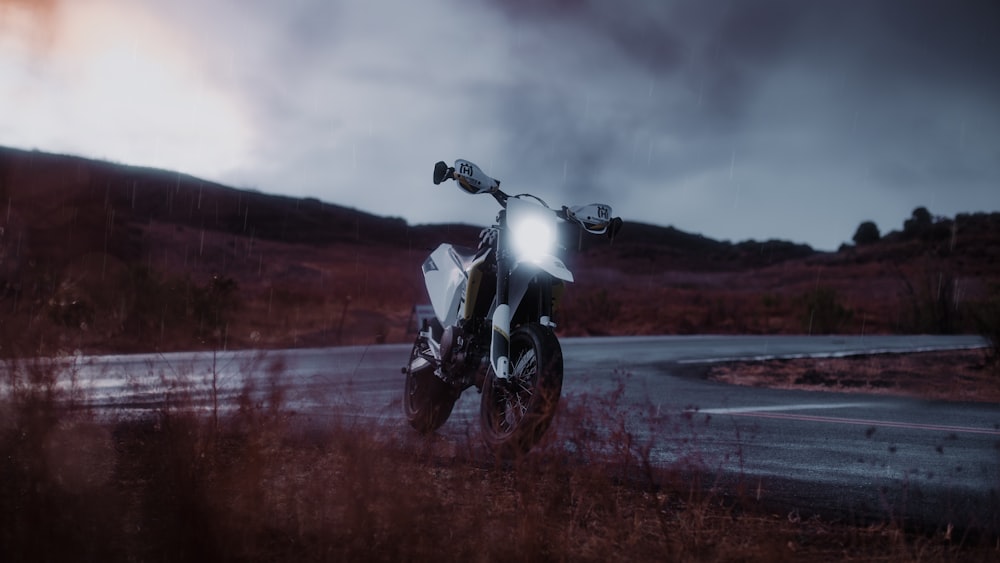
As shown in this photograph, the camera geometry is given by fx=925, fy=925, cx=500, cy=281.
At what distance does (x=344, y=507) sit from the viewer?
4402mm

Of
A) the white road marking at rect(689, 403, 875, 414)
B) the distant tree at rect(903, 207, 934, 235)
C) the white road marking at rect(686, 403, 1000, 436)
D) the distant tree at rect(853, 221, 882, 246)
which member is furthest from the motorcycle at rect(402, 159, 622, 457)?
the distant tree at rect(853, 221, 882, 246)

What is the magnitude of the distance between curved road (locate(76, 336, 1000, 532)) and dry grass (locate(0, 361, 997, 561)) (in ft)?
0.90

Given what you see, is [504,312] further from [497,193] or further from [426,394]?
[426,394]

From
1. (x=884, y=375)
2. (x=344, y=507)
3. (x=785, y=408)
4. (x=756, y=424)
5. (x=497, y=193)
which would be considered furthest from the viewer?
(x=884, y=375)

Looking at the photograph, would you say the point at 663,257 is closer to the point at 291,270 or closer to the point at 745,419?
the point at 291,270

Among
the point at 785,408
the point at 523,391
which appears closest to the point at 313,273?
the point at 785,408

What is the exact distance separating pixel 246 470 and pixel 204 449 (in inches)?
29.6

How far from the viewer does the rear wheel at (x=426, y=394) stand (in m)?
7.31

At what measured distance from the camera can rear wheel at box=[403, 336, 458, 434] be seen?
7312mm

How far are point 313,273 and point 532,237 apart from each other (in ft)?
202

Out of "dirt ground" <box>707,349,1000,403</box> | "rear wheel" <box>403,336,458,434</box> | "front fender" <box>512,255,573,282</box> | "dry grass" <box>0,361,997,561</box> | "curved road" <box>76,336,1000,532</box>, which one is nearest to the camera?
"dry grass" <box>0,361,997,561</box>

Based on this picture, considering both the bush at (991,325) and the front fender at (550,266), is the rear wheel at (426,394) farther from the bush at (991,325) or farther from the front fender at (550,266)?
the bush at (991,325)

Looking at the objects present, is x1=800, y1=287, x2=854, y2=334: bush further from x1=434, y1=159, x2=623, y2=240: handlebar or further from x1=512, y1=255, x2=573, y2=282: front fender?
x1=512, y1=255, x2=573, y2=282: front fender

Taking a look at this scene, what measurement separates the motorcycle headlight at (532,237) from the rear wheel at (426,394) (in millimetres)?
1346
